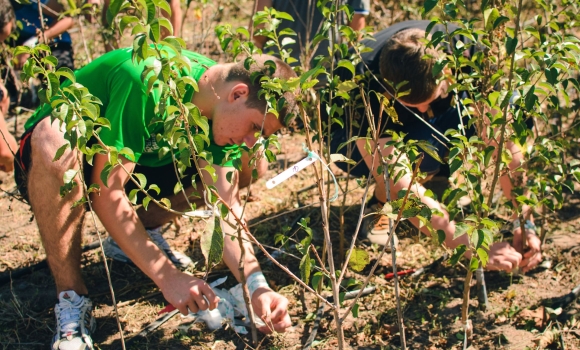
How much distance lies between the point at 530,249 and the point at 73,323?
1712mm

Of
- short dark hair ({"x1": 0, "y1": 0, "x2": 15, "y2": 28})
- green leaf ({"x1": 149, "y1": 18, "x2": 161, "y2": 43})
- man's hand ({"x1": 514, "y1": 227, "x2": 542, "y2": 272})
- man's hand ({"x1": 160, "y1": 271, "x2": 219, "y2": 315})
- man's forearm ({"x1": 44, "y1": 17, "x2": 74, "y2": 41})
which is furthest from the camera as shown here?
man's forearm ({"x1": 44, "y1": 17, "x2": 74, "y2": 41})

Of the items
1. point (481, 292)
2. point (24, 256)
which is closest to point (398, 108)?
point (481, 292)

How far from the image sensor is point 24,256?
279 centimetres

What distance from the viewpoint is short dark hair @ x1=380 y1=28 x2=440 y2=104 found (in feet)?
7.47

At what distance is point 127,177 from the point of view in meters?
2.09

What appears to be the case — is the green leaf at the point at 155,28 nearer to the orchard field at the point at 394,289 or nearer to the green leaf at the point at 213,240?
the green leaf at the point at 213,240

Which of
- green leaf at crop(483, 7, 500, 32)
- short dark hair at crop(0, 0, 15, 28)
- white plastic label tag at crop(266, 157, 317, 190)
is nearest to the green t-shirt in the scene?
white plastic label tag at crop(266, 157, 317, 190)

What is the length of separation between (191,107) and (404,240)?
1.65 m

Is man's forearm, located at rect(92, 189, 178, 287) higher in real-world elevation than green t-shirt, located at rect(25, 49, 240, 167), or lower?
lower

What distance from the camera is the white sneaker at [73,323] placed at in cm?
212

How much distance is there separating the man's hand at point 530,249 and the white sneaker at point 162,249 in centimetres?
135

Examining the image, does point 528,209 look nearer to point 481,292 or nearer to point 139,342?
point 481,292

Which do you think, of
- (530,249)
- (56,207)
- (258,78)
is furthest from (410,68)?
(56,207)

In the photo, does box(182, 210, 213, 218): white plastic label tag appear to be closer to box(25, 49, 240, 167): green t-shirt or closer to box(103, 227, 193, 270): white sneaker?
box(25, 49, 240, 167): green t-shirt
